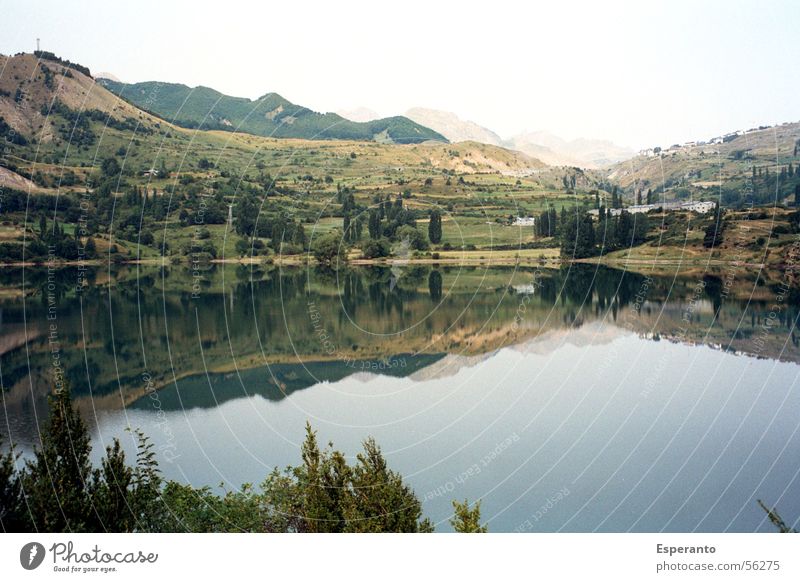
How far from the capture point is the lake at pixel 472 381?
48.6ft

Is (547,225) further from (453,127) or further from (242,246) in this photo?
(242,246)

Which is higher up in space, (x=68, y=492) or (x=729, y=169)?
(x=729, y=169)

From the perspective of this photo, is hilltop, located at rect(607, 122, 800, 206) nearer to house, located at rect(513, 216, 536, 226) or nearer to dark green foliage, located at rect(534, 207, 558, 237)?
dark green foliage, located at rect(534, 207, 558, 237)

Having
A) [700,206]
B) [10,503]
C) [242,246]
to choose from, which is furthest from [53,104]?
[10,503]

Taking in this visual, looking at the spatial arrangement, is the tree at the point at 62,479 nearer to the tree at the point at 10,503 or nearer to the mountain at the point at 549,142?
the tree at the point at 10,503

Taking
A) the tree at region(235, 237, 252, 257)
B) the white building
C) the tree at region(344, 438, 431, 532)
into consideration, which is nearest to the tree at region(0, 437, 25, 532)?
the tree at region(344, 438, 431, 532)

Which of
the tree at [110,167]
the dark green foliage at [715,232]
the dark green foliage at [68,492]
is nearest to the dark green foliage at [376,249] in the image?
the dark green foliage at [715,232]

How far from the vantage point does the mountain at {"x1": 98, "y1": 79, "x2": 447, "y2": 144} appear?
50562 millimetres

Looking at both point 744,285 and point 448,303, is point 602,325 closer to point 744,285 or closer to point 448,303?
point 448,303

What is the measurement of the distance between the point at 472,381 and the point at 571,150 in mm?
25062

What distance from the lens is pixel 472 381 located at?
19.4 m

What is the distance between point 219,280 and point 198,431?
2322 cm
